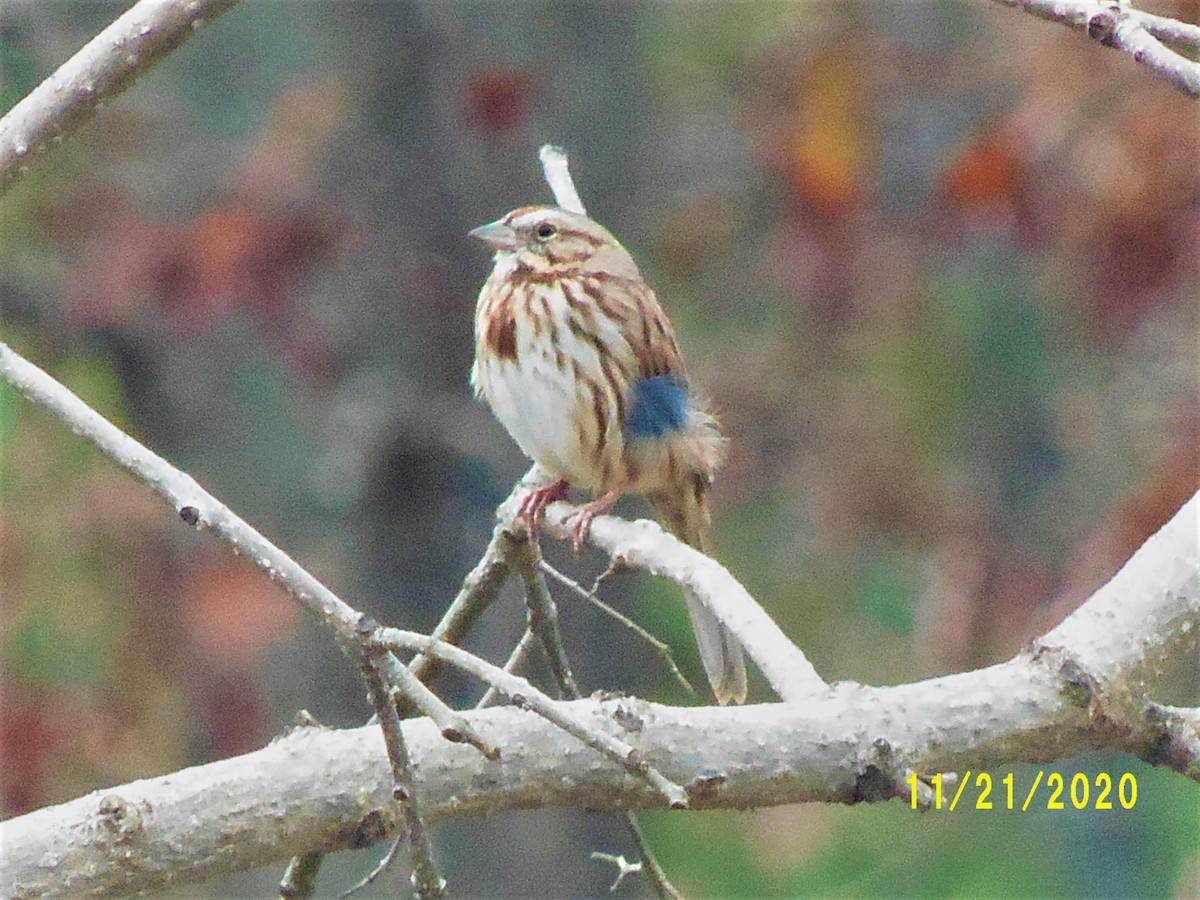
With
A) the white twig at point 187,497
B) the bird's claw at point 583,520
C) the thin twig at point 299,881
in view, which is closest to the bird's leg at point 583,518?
the bird's claw at point 583,520

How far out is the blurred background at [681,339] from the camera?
7469mm

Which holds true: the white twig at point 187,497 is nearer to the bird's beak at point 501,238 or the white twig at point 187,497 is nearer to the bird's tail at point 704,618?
the bird's tail at point 704,618

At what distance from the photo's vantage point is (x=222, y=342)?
855 centimetres

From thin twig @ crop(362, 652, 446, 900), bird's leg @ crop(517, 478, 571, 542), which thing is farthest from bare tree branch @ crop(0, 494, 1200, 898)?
bird's leg @ crop(517, 478, 571, 542)

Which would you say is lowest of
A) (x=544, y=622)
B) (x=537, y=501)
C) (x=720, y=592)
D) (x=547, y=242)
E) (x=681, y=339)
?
(x=720, y=592)

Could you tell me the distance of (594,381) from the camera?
4.61 m

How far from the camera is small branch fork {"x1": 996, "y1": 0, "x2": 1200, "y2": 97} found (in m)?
2.29

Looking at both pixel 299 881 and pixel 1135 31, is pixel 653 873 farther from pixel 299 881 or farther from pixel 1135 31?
pixel 1135 31

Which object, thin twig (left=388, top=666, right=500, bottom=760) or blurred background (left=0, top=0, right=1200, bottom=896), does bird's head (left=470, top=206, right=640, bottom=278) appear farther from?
thin twig (left=388, top=666, right=500, bottom=760)

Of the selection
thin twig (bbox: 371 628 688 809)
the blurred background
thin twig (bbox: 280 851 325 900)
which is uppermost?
the blurred background

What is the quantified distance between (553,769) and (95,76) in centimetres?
110

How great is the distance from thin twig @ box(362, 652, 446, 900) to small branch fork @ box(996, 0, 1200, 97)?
106 cm

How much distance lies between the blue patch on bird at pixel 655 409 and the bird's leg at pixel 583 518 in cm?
32

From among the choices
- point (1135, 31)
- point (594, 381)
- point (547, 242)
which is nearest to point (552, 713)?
point (1135, 31)
